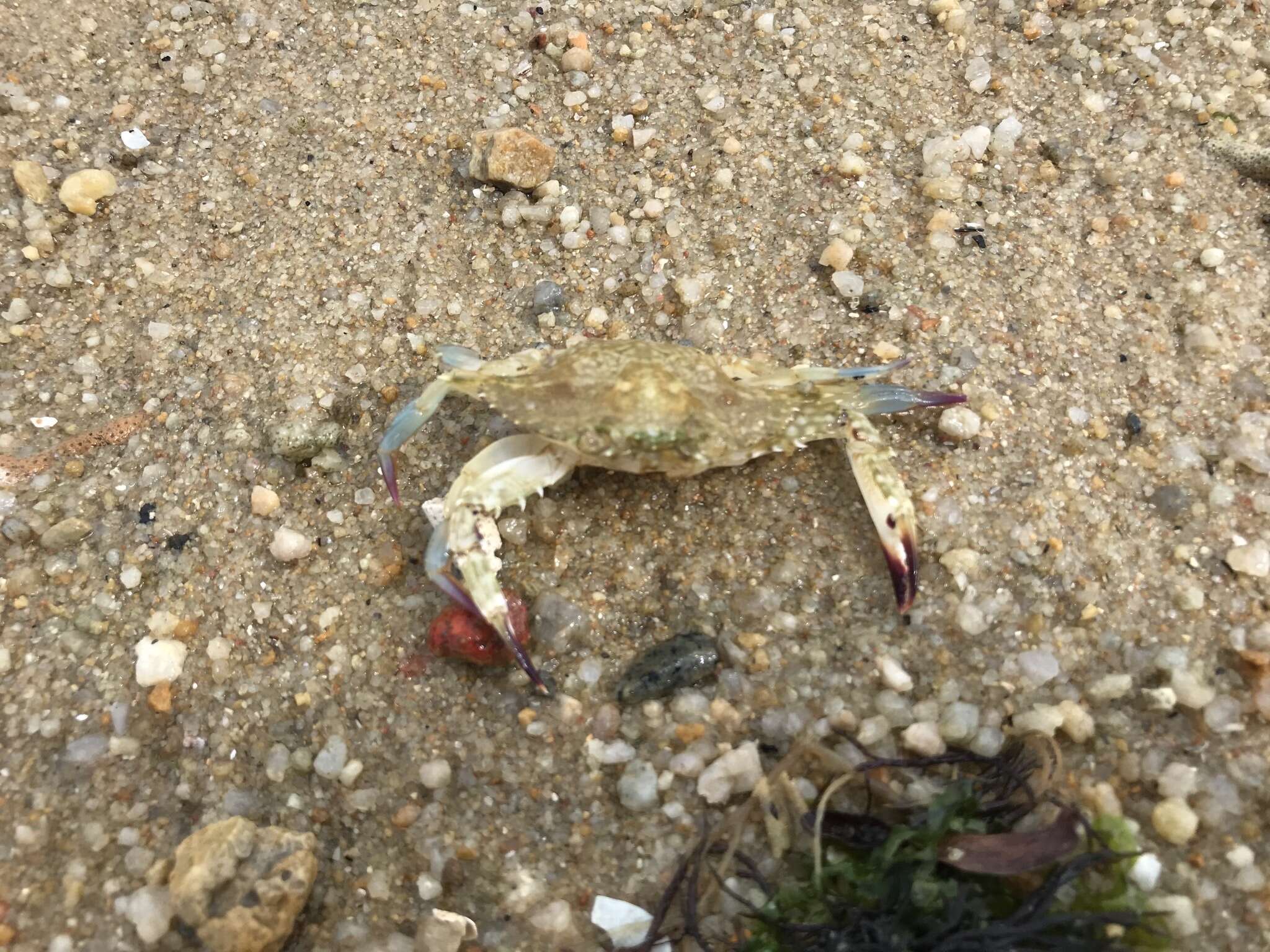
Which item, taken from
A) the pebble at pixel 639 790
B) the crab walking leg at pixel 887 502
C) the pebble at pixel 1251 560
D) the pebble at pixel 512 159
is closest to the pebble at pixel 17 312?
the pebble at pixel 512 159

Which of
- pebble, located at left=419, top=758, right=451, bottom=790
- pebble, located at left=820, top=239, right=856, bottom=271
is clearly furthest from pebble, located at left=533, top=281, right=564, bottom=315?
pebble, located at left=419, top=758, right=451, bottom=790

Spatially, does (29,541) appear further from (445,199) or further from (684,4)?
(684,4)

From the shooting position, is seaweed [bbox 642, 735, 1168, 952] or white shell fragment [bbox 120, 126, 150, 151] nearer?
seaweed [bbox 642, 735, 1168, 952]

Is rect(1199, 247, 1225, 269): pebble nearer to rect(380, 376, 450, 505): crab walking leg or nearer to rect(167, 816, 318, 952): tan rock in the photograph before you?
rect(380, 376, 450, 505): crab walking leg

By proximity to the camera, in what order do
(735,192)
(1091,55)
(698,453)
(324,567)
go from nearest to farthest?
(698,453) < (324,567) < (735,192) < (1091,55)

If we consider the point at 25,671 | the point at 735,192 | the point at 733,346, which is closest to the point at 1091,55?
the point at 735,192

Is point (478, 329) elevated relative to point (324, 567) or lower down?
elevated
